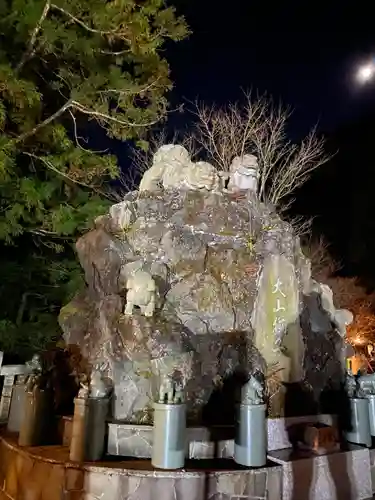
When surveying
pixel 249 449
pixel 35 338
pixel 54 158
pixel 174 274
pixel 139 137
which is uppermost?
pixel 139 137

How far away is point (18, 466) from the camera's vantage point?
17.1 feet

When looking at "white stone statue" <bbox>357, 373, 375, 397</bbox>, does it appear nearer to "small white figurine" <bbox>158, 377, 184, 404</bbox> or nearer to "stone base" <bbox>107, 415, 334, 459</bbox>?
"stone base" <bbox>107, 415, 334, 459</bbox>

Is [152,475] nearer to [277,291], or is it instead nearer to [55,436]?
[55,436]

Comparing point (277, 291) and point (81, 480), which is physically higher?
point (277, 291)

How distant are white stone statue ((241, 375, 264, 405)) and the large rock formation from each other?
123cm

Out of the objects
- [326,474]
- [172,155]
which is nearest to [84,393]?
[326,474]

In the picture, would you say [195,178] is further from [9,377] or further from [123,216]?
[9,377]

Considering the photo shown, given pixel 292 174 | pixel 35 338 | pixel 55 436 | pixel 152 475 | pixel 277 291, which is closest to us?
pixel 152 475

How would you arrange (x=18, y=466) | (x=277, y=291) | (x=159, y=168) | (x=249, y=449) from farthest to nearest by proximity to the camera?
1. (x=159, y=168)
2. (x=277, y=291)
3. (x=18, y=466)
4. (x=249, y=449)

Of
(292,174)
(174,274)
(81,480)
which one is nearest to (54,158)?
(174,274)

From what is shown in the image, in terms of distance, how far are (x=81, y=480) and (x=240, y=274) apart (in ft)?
13.0

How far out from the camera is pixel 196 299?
6.94m

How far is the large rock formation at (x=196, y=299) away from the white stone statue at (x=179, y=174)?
A: 2cm

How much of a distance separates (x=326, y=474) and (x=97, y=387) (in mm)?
2835
